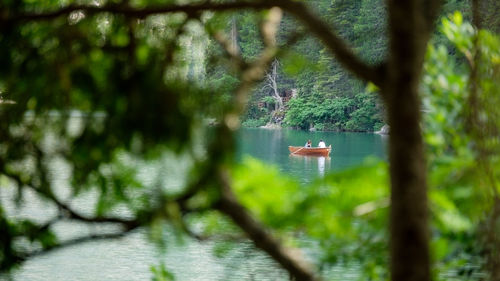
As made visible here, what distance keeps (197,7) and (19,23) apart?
0.22 metres

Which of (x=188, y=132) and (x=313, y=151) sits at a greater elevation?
(x=188, y=132)

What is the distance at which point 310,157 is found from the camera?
57.0 ft

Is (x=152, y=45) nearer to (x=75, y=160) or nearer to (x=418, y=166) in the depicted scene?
(x=75, y=160)

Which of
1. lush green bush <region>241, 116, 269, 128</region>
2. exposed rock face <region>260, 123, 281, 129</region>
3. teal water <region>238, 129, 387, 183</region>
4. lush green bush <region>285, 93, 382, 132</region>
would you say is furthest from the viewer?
exposed rock face <region>260, 123, 281, 129</region>

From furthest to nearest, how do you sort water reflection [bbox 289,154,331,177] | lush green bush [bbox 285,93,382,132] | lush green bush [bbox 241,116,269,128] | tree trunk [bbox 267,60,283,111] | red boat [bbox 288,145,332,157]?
lush green bush [bbox 241,116,269,128] → lush green bush [bbox 285,93,382,132] → tree trunk [bbox 267,60,283,111] → red boat [bbox 288,145,332,157] → water reflection [bbox 289,154,331,177]

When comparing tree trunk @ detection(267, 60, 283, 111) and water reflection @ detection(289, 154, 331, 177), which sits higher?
tree trunk @ detection(267, 60, 283, 111)

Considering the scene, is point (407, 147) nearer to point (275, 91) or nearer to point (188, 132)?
point (188, 132)

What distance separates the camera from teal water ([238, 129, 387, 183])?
1574 centimetres

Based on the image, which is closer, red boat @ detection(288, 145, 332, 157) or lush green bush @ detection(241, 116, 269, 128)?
red boat @ detection(288, 145, 332, 157)

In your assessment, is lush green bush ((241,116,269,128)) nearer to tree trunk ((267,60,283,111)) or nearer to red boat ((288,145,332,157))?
tree trunk ((267,60,283,111))

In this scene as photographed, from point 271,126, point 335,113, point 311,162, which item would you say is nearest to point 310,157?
point 311,162

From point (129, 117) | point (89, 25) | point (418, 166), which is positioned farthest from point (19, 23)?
point (418, 166)

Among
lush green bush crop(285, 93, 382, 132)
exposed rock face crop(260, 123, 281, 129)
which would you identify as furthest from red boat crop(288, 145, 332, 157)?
exposed rock face crop(260, 123, 281, 129)

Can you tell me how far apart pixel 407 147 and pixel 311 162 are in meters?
16.3
